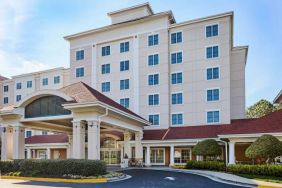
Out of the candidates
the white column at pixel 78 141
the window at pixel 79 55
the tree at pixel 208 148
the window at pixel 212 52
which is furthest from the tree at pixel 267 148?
the window at pixel 79 55

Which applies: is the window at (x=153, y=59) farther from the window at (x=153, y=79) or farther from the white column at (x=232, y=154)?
the white column at (x=232, y=154)

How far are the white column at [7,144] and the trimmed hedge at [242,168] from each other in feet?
49.1

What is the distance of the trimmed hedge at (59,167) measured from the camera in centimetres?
1883

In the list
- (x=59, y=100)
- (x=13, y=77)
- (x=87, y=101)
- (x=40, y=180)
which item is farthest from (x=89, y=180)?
(x=13, y=77)

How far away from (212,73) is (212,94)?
2.28 metres

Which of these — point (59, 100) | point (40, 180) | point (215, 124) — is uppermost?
point (59, 100)

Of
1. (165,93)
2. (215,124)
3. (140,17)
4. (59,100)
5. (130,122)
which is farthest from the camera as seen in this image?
(140,17)

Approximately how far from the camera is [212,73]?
3359 centimetres

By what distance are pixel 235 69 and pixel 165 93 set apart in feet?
27.8

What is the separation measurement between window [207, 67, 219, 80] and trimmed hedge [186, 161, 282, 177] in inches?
413

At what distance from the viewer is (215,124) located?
1287 inches

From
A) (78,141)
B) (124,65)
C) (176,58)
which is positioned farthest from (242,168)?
(124,65)

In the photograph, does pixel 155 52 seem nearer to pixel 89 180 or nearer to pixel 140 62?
pixel 140 62

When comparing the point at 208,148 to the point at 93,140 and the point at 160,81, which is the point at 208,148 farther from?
the point at 160,81
